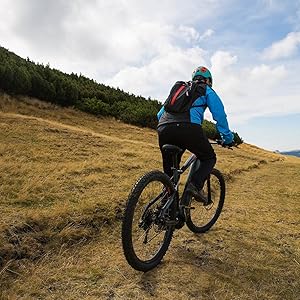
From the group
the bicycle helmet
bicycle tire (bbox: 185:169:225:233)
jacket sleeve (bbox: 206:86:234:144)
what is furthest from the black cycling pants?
the bicycle helmet

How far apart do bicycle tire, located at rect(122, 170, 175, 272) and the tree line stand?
91.9 ft

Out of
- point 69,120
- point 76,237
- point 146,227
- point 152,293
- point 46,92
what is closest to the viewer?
point 152,293

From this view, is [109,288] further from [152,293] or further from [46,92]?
[46,92]

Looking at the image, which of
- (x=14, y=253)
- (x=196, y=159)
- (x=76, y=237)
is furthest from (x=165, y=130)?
(x=14, y=253)

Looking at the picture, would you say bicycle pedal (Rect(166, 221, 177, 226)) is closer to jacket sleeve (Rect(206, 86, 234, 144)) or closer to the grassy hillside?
the grassy hillside

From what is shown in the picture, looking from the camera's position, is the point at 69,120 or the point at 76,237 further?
the point at 69,120

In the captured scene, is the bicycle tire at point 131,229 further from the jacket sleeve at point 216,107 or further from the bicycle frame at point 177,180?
the jacket sleeve at point 216,107

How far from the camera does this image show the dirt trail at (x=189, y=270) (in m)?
4.25

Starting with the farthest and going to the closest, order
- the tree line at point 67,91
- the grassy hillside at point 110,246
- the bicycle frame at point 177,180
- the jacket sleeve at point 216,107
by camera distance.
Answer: the tree line at point 67,91, the jacket sleeve at point 216,107, the bicycle frame at point 177,180, the grassy hillside at point 110,246

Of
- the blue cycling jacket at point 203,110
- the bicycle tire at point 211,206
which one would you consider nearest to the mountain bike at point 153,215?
the blue cycling jacket at point 203,110

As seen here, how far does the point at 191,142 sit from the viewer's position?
212 inches

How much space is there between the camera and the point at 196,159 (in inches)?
235

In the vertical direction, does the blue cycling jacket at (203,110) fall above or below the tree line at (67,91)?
below

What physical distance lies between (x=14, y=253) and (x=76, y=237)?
110 centimetres
